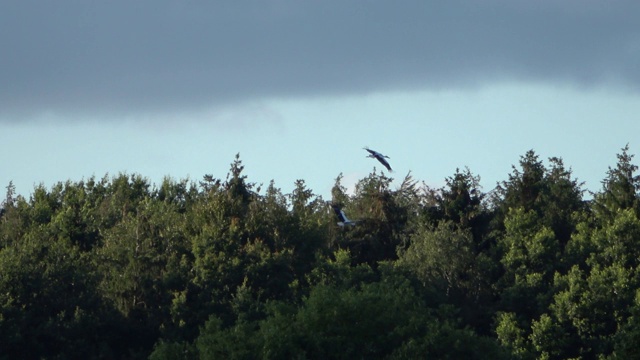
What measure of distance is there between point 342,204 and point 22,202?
1630cm

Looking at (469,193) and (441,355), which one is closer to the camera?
(441,355)

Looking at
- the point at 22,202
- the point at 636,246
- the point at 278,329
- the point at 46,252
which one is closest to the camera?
the point at 278,329

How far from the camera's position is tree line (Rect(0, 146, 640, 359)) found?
3831 cm

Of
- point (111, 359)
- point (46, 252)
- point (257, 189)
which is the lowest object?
point (111, 359)

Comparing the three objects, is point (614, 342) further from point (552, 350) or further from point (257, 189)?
point (257, 189)

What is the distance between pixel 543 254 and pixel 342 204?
1766cm

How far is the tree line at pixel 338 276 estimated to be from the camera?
38.3 m

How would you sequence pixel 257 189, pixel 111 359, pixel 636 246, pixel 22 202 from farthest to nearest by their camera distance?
pixel 22 202, pixel 257 189, pixel 636 246, pixel 111 359

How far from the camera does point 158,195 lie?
77.9 meters

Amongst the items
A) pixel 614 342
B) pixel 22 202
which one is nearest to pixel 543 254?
pixel 614 342

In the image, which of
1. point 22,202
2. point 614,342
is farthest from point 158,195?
point 614,342

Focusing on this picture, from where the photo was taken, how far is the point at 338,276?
4988cm

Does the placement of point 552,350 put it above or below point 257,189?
below

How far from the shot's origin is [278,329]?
123 feet
